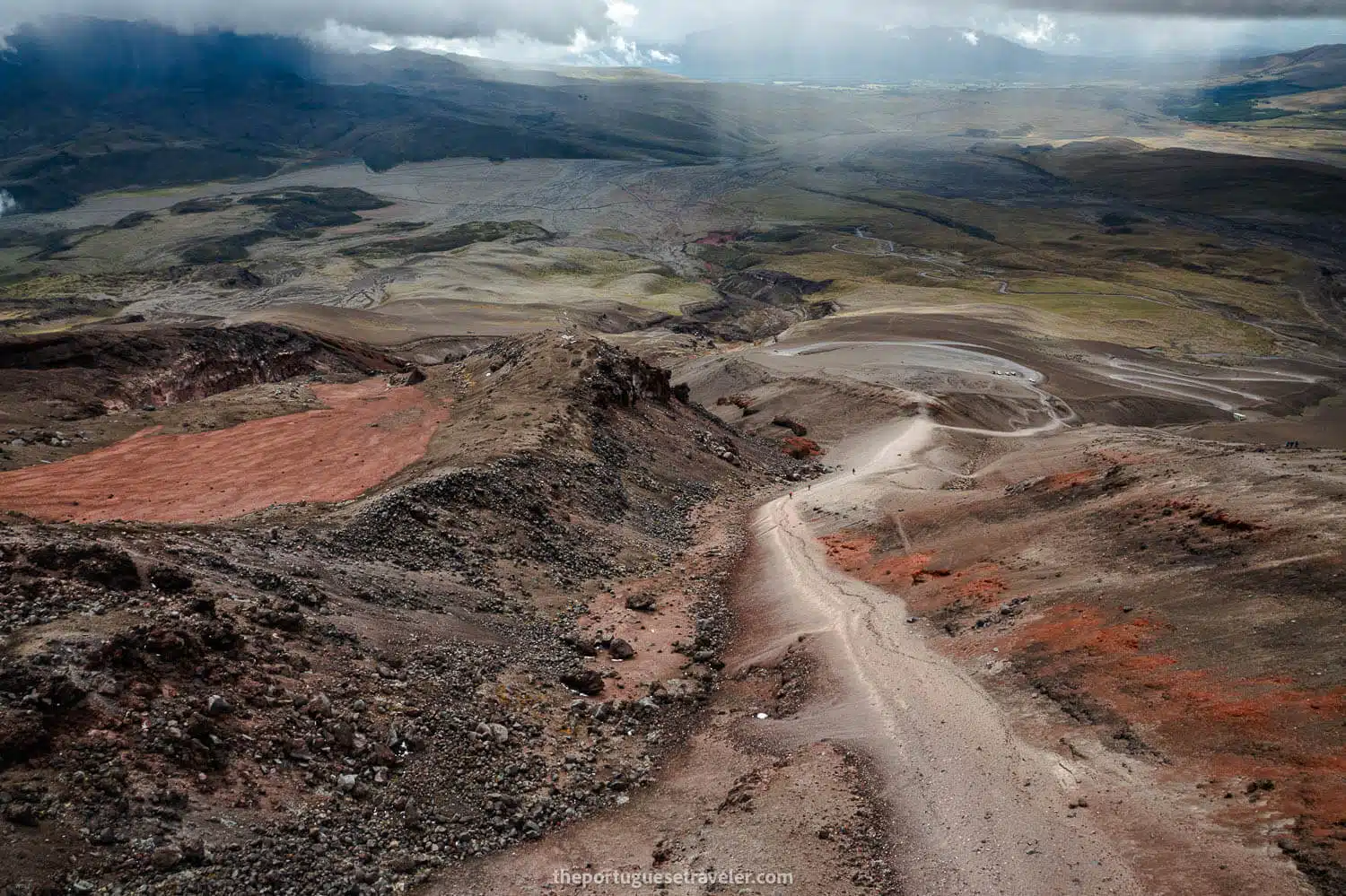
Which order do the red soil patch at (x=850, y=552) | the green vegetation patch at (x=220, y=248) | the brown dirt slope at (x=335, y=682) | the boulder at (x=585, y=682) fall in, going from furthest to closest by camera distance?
the green vegetation patch at (x=220, y=248), the red soil patch at (x=850, y=552), the boulder at (x=585, y=682), the brown dirt slope at (x=335, y=682)

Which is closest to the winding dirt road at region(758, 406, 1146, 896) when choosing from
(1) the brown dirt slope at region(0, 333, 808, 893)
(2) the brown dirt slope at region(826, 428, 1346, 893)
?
(2) the brown dirt slope at region(826, 428, 1346, 893)

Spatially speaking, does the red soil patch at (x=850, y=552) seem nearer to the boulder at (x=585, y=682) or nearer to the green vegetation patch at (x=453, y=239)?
the boulder at (x=585, y=682)

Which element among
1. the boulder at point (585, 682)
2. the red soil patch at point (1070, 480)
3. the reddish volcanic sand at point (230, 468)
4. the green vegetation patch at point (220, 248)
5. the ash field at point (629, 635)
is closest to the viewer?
the ash field at point (629, 635)

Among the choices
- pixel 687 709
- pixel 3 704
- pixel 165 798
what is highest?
pixel 3 704

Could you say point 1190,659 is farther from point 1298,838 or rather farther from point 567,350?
point 567,350

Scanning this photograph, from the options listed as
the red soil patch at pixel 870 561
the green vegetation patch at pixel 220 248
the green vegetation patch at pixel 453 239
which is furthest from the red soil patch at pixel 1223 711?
the green vegetation patch at pixel 220 248

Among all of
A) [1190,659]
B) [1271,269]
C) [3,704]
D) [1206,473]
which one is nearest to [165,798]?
[3,704]

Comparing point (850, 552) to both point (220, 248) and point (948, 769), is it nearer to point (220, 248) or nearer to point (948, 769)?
point (948, 769)

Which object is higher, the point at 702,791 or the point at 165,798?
the point at 165,798
